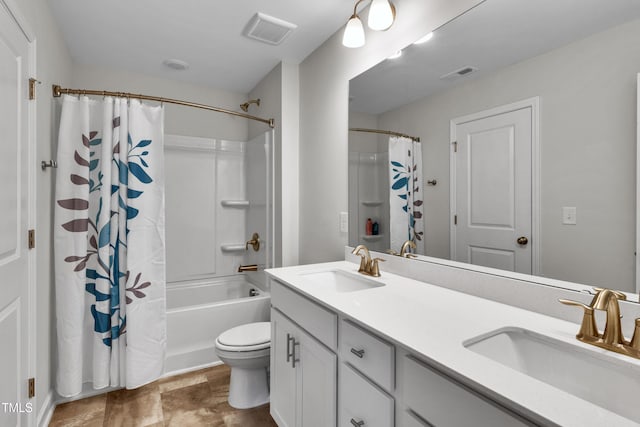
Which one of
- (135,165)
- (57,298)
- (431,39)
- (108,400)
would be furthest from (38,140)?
(431,39)

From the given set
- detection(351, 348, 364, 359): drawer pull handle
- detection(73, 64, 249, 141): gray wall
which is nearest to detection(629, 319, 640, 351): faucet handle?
detection(351, 348, 364, 359): drawer pull handle

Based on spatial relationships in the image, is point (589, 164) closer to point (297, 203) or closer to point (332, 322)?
point (332, 322)

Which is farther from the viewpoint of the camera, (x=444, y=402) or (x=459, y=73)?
(x=459, y=73)

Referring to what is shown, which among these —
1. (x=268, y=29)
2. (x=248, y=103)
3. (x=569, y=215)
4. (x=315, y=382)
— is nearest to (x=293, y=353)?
(x=315, y=382)

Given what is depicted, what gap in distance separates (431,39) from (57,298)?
2430mm

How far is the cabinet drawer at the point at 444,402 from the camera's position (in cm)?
64

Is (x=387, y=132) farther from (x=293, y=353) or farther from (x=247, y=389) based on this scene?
(x=247, y=389)

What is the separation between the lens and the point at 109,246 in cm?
193

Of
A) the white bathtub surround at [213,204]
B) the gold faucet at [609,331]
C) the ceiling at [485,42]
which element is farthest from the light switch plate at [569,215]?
the white bathtub surround at [213,204]

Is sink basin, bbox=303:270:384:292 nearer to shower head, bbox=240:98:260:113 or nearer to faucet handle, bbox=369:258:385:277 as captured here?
faucet handle, bbox=369:258:385:277

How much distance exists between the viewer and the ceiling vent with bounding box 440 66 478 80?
52.4 inches

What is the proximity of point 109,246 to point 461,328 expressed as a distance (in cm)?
198

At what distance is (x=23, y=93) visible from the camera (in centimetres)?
Result: 138

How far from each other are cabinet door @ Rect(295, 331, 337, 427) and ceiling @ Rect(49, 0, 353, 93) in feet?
5.91
